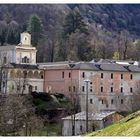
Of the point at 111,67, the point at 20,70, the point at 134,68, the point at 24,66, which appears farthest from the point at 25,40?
the point at 134,68

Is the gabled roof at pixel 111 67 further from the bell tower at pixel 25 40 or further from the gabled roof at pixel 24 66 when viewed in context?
the bell tower at pixel 25 40

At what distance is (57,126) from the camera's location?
90.1 ft

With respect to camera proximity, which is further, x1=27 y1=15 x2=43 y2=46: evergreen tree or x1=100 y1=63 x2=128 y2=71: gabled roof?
x1=27 y1=15 x2=43 y2=46: evergreen tree

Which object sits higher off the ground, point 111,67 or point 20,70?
point 111,67

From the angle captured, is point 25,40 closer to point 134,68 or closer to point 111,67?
point 111,67

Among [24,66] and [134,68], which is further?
[134,68]

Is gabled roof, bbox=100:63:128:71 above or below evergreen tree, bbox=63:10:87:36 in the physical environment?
below

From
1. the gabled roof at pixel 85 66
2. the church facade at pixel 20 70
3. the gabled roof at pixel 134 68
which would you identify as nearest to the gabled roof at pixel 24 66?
the church facade at pixel 20 70

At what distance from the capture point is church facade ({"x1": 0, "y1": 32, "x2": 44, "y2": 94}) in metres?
33.7

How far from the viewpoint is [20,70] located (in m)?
35.0

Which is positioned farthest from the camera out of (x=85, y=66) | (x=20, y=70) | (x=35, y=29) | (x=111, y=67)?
(x=35, y=29)

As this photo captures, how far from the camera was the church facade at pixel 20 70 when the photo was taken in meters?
33.7

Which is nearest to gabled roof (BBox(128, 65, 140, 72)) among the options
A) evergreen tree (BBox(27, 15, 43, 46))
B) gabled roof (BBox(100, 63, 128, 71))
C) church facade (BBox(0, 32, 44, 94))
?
gabled roof (BBox(100, 63, 128, 71))

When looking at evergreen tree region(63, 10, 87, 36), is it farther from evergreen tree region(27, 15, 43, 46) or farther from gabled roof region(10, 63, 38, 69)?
gabled roof region(10, 63, 38, 69)
